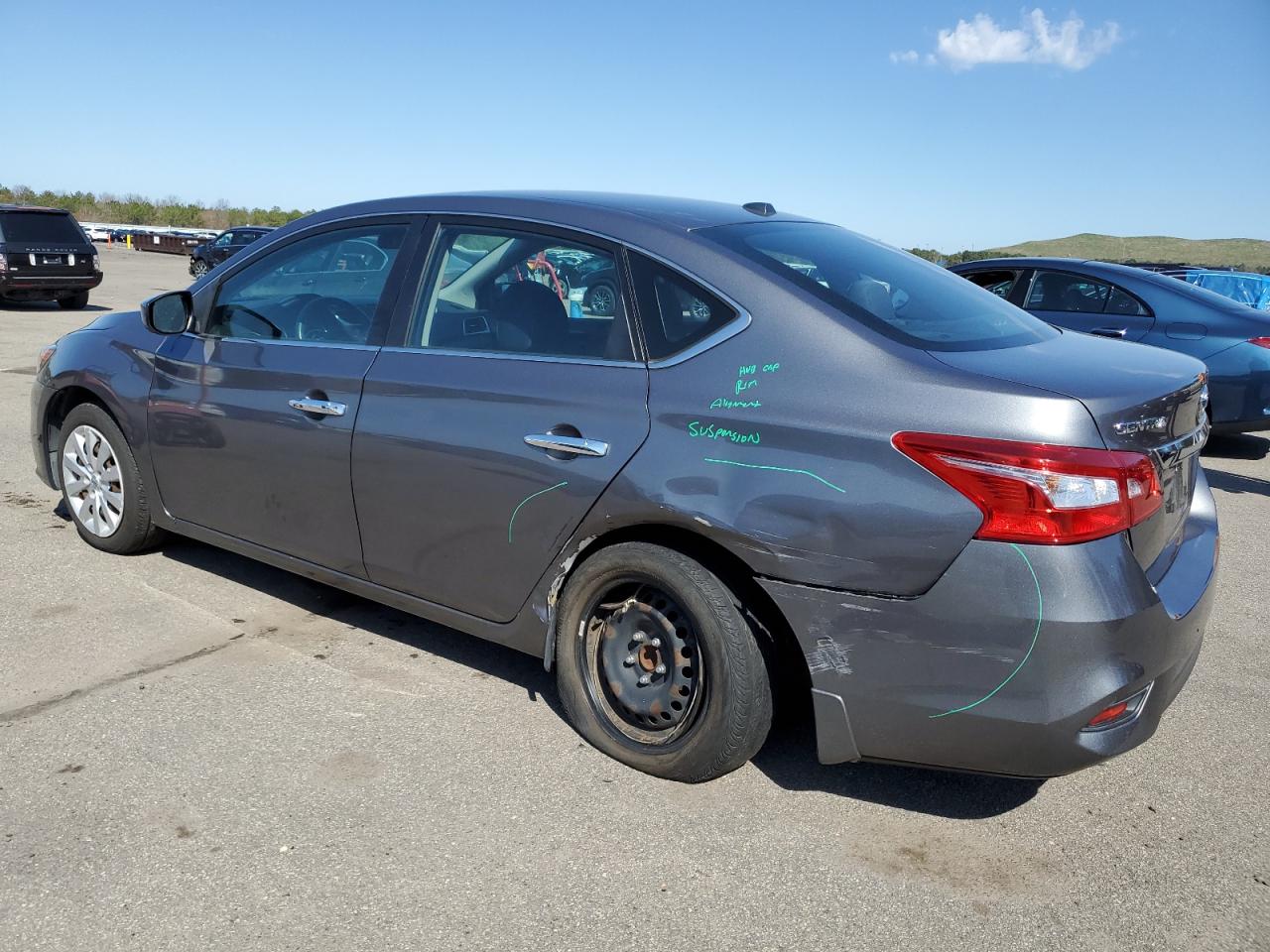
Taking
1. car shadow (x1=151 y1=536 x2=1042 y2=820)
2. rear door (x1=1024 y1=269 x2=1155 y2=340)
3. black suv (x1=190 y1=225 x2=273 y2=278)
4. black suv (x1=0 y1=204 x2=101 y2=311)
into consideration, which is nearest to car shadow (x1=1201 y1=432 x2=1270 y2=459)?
rear door (x1=1024 y1=269 x2=1155 y2=340)

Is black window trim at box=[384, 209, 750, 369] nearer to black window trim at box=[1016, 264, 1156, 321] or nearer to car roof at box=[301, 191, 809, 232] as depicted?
car roof at box=[301, 191, 809, 232]

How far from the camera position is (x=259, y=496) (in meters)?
4.13

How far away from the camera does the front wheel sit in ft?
9.85

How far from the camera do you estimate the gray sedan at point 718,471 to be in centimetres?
263

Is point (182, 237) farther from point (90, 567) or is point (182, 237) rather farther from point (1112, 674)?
point (1112, 674)

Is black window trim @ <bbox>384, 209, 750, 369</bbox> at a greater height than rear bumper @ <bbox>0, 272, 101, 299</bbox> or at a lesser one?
greater

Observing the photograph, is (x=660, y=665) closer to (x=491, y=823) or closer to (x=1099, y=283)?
(x=491, y=823)

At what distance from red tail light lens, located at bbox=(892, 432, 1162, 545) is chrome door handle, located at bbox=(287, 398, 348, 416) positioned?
2.16 m

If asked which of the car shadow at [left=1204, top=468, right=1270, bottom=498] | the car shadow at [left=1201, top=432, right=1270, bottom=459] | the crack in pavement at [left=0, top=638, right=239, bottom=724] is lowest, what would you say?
the car shadow at [left=1201, top=432, right=1270, bottom=459]

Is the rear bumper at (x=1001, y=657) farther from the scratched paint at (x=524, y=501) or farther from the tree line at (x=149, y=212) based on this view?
the tree line at (x=149, y=212)

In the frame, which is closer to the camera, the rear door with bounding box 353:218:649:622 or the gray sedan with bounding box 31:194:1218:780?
the gray sedan with bounding box 31:194:1218:780

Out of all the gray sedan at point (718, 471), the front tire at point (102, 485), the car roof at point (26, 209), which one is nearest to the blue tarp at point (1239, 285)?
the gray sedan at point (718, 471)

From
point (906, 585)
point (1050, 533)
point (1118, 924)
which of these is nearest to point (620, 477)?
point (906, 585)

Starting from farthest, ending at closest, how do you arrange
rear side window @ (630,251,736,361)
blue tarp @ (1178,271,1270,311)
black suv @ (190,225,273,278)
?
black suv @ (190,225,273,278) → blue tarp @ (1178,271,1270,311) → rear side window @ (630,251,736,361)
